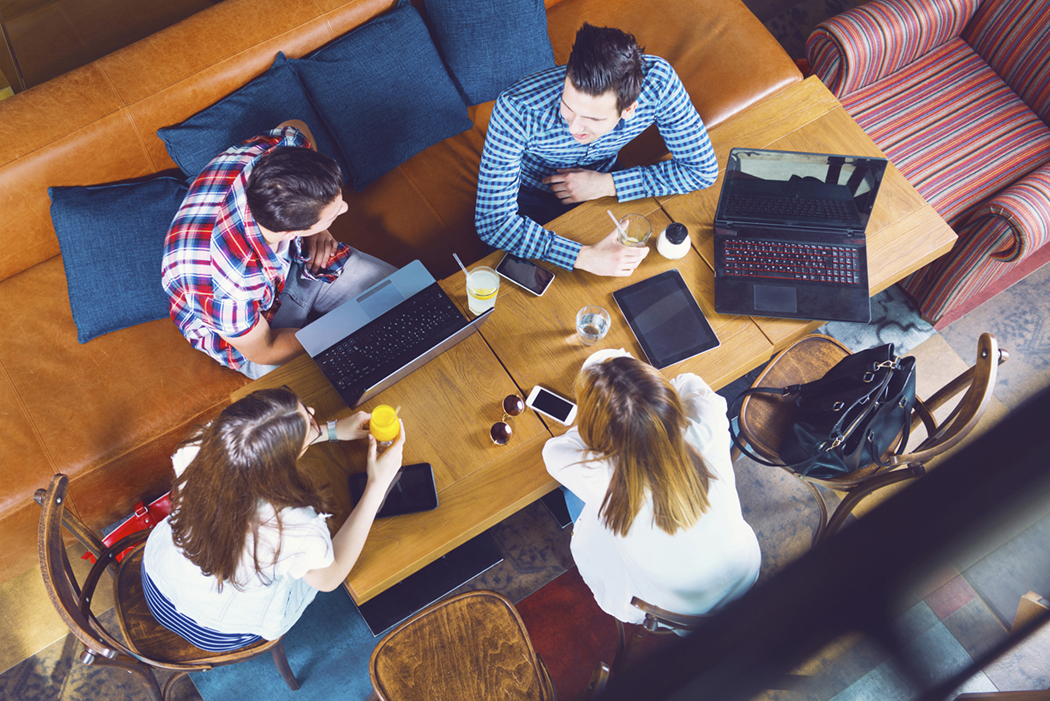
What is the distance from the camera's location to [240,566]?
52.9 inches

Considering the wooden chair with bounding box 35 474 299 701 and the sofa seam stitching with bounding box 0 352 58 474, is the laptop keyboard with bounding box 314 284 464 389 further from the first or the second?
the sofa seam stitching with bounding box 0 352 58 474

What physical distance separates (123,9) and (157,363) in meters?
1.22

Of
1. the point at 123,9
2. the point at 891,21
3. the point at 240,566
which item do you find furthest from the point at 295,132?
the point at 891,21

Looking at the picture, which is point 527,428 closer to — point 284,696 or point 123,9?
point 284,696

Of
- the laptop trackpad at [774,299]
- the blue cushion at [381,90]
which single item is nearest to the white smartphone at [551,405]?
the laptop trackpad at [774,299]

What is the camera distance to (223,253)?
5.27ft

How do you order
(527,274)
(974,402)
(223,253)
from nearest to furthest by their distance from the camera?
(974,402), (223,253), (527,274)

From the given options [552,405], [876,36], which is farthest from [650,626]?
[876,36]

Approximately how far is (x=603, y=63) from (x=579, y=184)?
411 millimetres

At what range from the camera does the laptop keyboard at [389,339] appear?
5.13 ft

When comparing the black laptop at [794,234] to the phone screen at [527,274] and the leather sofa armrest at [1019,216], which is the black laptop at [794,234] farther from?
the leather sofa armrest at [1019,216]

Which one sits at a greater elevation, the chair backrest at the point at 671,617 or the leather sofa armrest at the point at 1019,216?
the leather sofa armrest at the point at 1019,216

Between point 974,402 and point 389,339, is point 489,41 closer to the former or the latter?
point 389,339

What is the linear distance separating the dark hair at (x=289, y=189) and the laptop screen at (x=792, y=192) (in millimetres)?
1049
